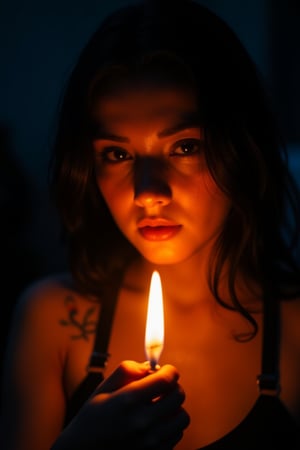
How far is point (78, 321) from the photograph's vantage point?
1396 mm

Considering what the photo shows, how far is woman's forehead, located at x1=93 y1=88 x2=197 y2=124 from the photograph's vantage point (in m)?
1.11

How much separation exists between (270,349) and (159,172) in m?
0.51

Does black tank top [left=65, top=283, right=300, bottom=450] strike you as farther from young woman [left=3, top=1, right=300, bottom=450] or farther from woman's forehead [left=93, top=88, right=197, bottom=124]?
woman's forehead [left=93, top=88, right=197, bottom=124]

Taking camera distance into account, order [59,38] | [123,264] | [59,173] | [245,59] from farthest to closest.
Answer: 1. [59,38]
2. [123,264]
3. [59,173]
4. [245,59]

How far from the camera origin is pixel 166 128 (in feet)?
3.66

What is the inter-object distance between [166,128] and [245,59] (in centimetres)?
30

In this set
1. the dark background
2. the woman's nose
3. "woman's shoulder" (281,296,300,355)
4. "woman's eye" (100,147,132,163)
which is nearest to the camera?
the woman's nose

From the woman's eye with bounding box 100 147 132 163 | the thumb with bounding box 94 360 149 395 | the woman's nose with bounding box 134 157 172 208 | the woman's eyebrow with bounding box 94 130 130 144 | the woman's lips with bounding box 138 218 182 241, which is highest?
the woman's eyebrow with bounding box 94 130 130 144

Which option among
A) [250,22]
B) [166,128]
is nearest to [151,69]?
[166,128]

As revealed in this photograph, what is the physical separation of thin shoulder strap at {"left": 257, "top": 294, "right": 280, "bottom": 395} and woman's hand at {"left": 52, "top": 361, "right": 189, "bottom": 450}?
1.43 ft

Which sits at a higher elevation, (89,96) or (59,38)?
(59,38)

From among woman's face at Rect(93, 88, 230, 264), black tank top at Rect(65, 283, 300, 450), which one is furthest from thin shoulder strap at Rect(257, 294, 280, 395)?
woman's face at Rect(93, 88, 230, 264)

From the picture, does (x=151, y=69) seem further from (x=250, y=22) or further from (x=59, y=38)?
(x=250, y=22)

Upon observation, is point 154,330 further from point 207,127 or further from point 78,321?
point 78,321
